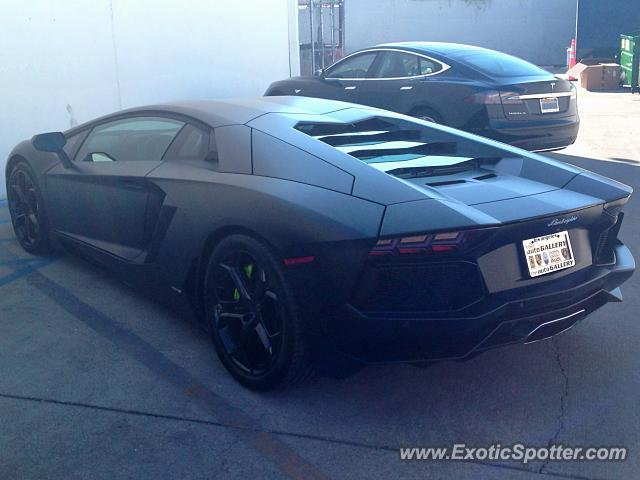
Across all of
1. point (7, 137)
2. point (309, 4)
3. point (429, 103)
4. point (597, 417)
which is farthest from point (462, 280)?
point (309, 4)

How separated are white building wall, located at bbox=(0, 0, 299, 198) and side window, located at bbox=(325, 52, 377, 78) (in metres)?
2.57

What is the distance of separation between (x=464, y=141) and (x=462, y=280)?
1.53 m

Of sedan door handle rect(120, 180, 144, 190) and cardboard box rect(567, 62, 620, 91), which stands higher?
sedan door handle rect(120, 180, 144, 190)

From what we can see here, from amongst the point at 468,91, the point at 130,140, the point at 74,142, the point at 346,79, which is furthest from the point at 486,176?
the point at 346,79

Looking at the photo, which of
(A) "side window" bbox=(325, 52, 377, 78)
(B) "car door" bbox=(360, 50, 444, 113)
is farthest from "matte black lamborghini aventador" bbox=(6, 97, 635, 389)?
(A) "side window" bbox=(325, 52, 377, 78)

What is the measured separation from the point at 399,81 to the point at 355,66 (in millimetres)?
973

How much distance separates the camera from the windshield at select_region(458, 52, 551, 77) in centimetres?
905

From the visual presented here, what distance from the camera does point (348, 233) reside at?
337cm

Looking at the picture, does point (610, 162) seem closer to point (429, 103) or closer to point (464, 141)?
point (429, 103)

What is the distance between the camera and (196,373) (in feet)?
13.6

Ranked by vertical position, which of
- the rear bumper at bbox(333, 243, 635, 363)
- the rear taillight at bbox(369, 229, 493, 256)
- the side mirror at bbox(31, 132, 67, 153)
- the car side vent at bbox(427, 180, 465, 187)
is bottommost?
the rear bumper at bbox(333, 243, 635, 363)

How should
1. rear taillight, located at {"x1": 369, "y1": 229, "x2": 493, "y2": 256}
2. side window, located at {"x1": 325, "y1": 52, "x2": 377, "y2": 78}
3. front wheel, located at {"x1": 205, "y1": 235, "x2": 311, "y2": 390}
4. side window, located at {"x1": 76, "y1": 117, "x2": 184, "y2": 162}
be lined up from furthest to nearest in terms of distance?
side window, located at {"x1": 325, "y1": 52, "x2": 377, "y2": 78}
side window, located at {"x1": 76, "y1": 117, "x2": 184, "y2": 162}
front wheel, located at {"x1": 205, "y1": 235, "x2": 311, "y2": 390}
rear taillight, located at {"x1": 369, "y1": 229, "x2": 493, "y2": 256}

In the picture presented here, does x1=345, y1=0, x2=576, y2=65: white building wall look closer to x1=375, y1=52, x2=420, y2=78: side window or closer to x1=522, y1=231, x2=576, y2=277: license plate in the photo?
x1=375, y1=52, x2=420, y2=78: side window

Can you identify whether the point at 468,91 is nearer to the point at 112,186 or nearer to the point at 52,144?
the point at 52,144
